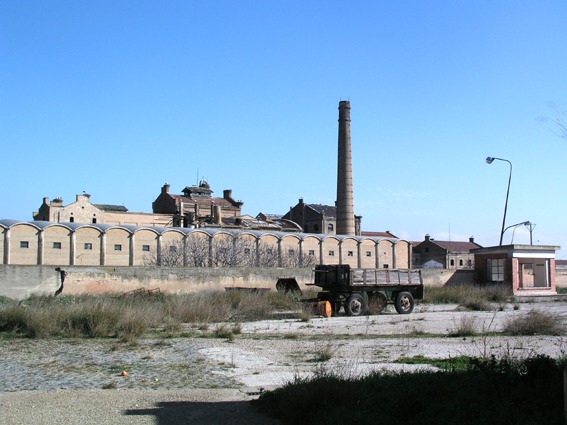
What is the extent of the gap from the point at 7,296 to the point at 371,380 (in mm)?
23851

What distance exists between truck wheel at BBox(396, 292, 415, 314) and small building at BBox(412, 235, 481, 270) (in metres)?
49.8

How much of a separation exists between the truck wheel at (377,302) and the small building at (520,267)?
1698 centimetres

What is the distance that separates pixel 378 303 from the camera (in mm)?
21891

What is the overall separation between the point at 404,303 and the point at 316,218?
52.0 meters

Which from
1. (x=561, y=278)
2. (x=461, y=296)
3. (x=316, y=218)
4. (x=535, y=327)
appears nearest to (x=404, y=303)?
(x=535, y=327)

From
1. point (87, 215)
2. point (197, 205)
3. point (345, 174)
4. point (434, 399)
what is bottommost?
point (434, 399)

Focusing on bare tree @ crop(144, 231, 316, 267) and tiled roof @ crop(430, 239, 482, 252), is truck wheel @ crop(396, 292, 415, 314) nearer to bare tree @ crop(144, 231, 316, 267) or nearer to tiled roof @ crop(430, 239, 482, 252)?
bare tree @ crop(144, 231, 316, 267)

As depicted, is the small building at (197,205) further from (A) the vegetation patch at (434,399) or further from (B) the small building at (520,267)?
(A) the vegetation patch at (434,399)

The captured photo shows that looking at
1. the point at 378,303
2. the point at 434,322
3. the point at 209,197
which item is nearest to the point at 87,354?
the point at 434,322

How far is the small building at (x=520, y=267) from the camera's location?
35969 millimetres

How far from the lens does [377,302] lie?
2195 cm

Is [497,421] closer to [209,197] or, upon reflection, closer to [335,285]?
[335,285]

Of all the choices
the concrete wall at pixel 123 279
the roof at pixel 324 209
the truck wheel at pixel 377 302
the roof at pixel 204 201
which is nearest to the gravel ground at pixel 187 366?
the truck wheel at pixel 377 302

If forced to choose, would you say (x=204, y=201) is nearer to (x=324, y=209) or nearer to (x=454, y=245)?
(x=324, y=209)
